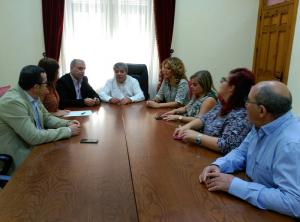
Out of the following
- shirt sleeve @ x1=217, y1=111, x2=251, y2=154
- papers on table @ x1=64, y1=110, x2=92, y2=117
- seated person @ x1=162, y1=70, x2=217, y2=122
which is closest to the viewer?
shirt sleeve @ x1=217, y1=111, x2=251, y2=154

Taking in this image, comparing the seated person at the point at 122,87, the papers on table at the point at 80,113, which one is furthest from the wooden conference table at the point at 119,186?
the seated person at the point at 122,87

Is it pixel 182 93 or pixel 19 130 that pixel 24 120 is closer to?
pixel 19 130

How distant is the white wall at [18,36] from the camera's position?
3910mm

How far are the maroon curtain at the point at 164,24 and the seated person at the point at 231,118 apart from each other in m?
2.52

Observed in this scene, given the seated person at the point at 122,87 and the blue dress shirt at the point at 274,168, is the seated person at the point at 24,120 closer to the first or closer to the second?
the blue dress shirt at the point at 274,168

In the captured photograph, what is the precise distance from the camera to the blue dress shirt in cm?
106

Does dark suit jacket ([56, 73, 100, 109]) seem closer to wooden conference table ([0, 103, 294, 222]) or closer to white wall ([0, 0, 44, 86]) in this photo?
wooden conference table ([0, 103, 294, 222])

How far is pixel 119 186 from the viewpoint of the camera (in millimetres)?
1301

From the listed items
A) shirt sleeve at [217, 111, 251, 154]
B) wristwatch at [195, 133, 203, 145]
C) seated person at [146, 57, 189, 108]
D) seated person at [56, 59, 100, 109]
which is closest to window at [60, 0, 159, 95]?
seated person at [56, 59, 100, 109]

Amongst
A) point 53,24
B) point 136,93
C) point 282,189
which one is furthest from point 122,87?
point 282,189

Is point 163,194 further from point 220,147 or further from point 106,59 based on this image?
point 106,59

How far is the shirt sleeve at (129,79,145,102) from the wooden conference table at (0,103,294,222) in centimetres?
134

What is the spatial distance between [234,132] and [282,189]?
57 cm

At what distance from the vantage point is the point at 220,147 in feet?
5.51
